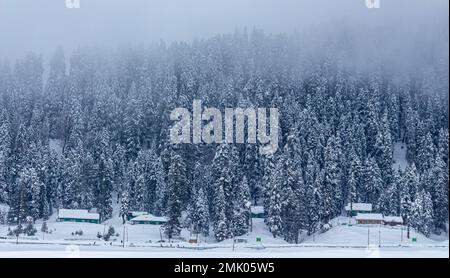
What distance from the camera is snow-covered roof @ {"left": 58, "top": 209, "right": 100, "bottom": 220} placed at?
88.2 m

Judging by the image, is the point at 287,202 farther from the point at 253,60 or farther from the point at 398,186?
the point at 253,60

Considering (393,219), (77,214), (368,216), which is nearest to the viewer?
(393,219)

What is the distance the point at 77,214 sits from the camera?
291ft

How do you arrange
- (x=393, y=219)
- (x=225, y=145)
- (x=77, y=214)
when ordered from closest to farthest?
(x=393, y=219) → (x=77, y=214) → (x=225, y=145)

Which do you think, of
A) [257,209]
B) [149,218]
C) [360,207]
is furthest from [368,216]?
[149,218]

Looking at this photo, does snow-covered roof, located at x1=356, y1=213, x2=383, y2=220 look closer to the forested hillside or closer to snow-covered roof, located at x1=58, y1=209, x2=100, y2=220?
the forested hillside

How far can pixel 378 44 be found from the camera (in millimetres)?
154250

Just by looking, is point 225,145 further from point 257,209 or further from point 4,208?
point 4,208

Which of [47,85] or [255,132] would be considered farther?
[47,85]

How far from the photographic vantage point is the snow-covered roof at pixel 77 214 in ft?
289

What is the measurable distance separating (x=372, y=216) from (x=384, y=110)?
4068 centimetres

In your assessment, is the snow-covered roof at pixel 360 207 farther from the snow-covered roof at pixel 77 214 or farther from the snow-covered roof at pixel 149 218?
the snow-covered roof at pixel 77 214

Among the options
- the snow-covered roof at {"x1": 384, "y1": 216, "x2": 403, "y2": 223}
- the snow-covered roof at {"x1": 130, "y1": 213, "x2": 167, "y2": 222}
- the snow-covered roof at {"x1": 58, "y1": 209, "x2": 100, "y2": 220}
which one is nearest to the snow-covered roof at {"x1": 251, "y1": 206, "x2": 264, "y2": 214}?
the snow-covered roof at {"x1": 130, "y1": 213, "x2": 167, "y2": 222}
